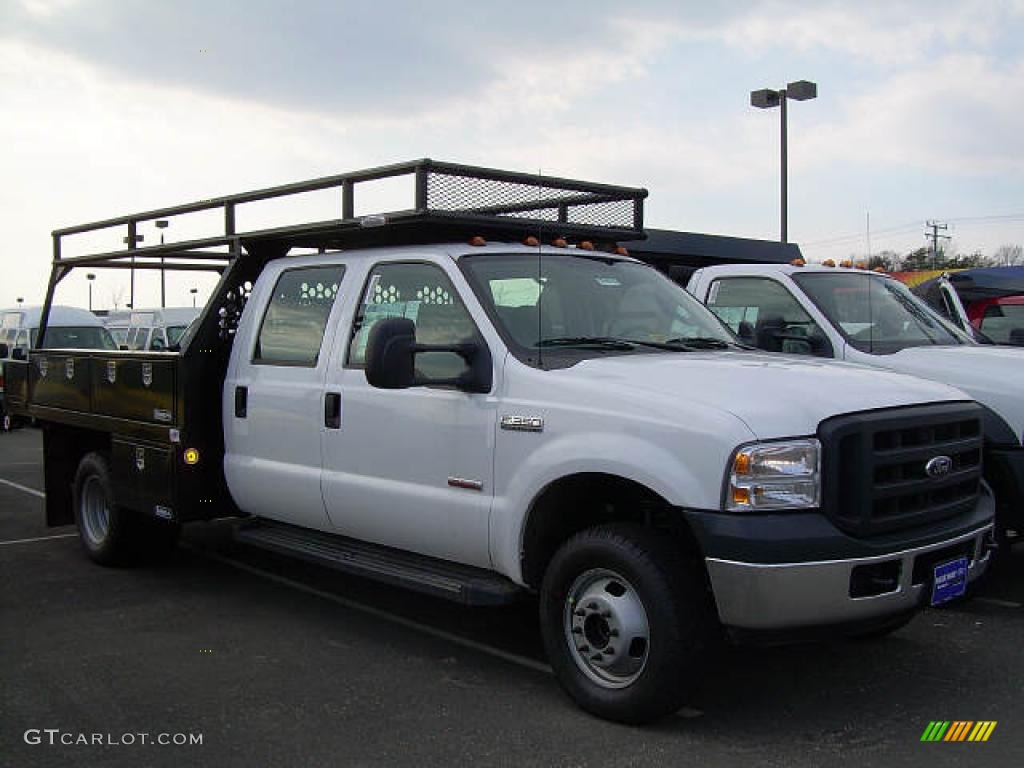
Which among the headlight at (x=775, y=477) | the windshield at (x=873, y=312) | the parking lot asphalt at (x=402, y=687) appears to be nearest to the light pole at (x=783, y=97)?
the windshield at (x=873, y=312)

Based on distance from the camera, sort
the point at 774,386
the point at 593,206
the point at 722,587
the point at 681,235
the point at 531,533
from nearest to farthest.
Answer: the point at 722,587, the point at 774,386, the point at 531,533, the point at 593,206, the point at 681,235

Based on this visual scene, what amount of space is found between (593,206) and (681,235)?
464 cm

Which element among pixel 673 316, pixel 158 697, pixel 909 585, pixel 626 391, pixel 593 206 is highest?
pixel 593 206

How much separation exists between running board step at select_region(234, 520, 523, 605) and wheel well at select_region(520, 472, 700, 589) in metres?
0.18

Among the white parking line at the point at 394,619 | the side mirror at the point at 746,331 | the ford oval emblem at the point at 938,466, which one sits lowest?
the white parking line at the point at 394,619

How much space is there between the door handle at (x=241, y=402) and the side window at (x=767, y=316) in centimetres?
307

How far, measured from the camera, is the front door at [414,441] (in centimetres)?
479

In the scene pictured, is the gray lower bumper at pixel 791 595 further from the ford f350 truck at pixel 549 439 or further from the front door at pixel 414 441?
the front door at pixel 414 441

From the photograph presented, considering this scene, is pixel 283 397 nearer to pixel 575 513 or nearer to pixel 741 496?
pixel 575 513

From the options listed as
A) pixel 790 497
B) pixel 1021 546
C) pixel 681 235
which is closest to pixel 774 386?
pixel 790 497

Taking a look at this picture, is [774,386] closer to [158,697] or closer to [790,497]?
[790,497]

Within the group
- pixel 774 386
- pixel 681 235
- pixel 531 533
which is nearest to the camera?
pixel 774 386

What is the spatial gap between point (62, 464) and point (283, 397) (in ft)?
10.3

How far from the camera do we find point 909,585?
4.04 m
